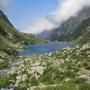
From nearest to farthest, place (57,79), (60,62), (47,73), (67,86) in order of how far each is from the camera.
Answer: (67,86), (57,79), (47,73), (60,62)

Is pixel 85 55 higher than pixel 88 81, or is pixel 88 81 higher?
pixel 85 55

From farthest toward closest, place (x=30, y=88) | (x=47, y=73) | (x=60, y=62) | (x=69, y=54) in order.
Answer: (x=69, y=54) → (x=60, y=62) → (x=47, y=73) → (x=30, y=88)

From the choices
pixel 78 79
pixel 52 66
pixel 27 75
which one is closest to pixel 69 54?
pixel 52 66

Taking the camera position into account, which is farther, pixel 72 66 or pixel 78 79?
pixel 72 66

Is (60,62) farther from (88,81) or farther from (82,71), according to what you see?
(88,81)

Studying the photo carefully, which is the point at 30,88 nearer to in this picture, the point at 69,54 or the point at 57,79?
the point at 57,79

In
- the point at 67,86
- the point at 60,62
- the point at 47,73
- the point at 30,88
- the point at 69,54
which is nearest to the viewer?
the point at 67,86

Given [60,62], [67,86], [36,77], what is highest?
[60,62]

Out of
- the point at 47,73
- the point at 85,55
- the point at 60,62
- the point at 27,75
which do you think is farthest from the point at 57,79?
the point at 85,55

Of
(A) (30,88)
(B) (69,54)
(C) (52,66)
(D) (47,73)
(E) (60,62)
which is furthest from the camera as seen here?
(B) (69,54)
